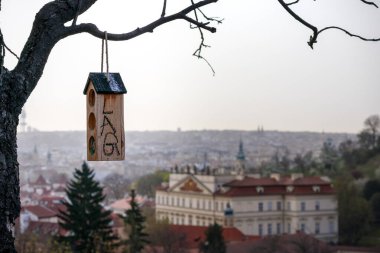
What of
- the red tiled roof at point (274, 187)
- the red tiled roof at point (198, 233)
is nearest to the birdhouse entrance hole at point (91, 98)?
the red tiled roof at point (198, 233)

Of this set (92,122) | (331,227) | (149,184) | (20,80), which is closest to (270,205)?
(331,227)

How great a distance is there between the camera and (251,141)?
193250 millimetres

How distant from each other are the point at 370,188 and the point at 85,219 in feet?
96.8

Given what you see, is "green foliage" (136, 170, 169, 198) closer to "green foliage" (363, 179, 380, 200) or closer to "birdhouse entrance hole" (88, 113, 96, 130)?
"green foliage" (363, 179, 380, 200)

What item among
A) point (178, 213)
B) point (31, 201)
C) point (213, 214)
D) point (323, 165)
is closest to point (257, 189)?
point (213, 214)

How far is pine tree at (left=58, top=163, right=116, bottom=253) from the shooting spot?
25.7 m

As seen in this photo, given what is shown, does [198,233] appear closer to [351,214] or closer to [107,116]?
[351,214]

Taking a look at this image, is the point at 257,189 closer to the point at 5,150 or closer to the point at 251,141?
the point at 5,150

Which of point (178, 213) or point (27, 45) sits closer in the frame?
point (27, 45)

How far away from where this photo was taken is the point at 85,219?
1054 inches

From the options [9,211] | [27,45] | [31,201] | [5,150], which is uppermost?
[27,45]

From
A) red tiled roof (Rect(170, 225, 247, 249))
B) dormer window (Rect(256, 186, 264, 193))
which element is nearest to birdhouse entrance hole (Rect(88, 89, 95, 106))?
red tiled roof (Rect(170, 225, 247, 249))

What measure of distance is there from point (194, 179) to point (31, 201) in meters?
30.8

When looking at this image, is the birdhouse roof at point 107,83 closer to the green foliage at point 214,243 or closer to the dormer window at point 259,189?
the green foliage at point 214,243
